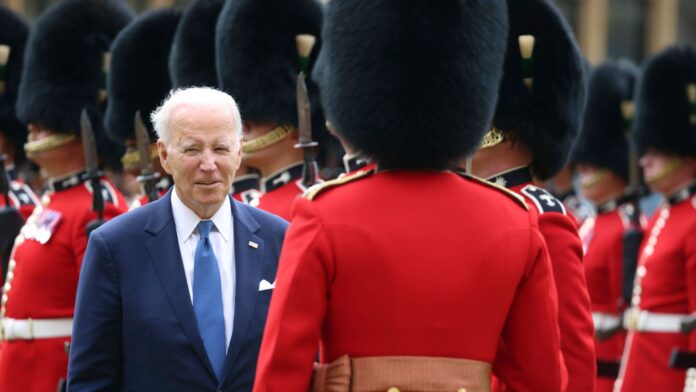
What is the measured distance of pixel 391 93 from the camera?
122 inches

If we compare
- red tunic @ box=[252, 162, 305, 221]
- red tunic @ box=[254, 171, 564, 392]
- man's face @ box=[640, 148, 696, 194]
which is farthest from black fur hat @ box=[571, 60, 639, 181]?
red tunic @ box=[254, 171, 564, 392]

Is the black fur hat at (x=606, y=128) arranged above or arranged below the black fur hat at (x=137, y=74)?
below

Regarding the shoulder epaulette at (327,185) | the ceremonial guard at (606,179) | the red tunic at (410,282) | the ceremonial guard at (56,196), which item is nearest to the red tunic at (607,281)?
the ceremonial guard at (606,179)

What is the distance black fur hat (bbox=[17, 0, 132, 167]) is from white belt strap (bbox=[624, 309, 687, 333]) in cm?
Answer: 252

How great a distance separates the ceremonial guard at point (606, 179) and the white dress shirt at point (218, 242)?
450 centimetres

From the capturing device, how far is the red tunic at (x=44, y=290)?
5.26m

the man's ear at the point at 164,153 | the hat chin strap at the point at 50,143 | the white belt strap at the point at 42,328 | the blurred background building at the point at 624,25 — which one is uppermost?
the man's ear at the point at 164,153

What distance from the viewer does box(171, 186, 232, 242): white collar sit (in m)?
3.58

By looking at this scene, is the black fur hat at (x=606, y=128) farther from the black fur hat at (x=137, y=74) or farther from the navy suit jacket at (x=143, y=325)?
the navy suit jacket at (x=143, y=325)

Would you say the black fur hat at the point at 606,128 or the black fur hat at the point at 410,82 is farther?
the black fur hat at the point at 606,128

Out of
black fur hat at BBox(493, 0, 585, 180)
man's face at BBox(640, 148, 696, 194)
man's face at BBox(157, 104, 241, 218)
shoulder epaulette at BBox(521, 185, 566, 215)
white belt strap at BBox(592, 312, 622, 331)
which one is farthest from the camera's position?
white belt strap at BBox(592, 312, 622, 331)

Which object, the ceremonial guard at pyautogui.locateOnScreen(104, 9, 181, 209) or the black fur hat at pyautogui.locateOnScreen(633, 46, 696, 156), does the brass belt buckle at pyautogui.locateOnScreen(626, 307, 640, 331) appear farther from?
the ceremonial guard at pyautogui.locateOnScreen(104, 9, 181, 209)

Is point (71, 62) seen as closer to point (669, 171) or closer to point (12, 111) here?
point (12, 111)

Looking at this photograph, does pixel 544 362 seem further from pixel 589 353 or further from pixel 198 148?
pixel 198 148
